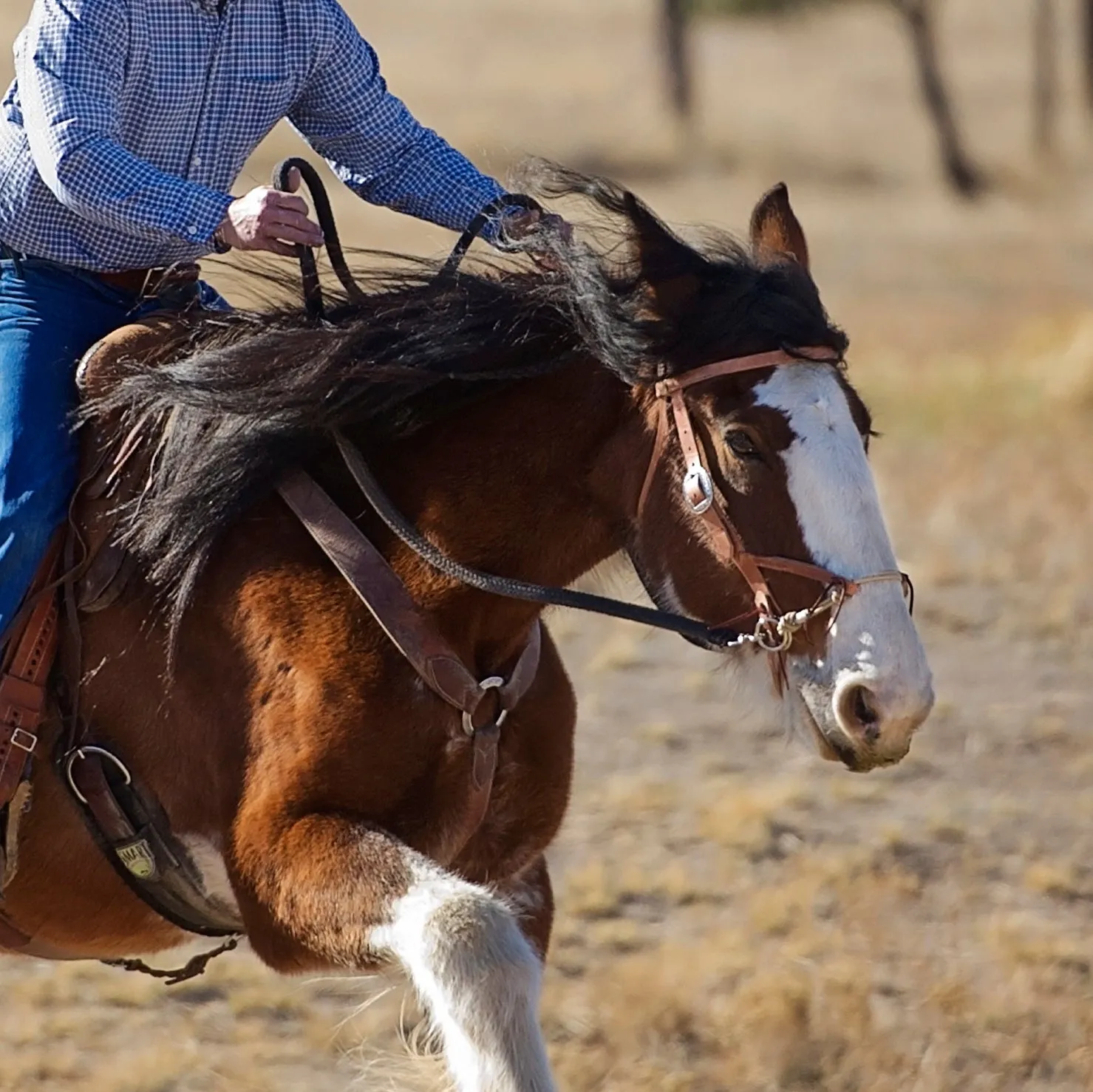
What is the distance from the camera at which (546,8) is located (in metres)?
57.6

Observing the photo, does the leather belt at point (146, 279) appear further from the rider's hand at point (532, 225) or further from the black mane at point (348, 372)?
the rider's hand at point (532, 225)

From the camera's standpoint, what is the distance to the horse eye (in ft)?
10.4

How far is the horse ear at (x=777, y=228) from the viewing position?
361 cm

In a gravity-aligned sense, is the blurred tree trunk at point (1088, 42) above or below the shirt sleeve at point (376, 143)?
below

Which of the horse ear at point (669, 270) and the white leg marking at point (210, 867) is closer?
the horse ear at point (669, 270)

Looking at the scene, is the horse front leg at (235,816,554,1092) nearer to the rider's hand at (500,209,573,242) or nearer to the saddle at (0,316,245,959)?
the saddle at (0,316,245,959)

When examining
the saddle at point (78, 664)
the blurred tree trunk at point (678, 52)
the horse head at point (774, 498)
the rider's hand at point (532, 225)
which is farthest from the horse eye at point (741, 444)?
the blurred tree trunk at point (678, 52)

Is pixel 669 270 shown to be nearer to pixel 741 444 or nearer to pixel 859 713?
pixel 741 444

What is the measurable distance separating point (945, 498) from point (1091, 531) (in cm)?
93

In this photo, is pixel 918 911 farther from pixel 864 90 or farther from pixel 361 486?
pixel 864 90

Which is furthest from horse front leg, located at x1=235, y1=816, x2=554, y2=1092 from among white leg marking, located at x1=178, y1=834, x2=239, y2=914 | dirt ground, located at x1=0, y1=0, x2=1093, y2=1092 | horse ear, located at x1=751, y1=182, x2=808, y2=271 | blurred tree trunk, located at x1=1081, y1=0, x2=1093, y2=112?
blurred tree trunk, located at x1=1081, y1=0, x2=1093, y2=112

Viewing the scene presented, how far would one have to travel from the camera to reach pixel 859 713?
10.1ft

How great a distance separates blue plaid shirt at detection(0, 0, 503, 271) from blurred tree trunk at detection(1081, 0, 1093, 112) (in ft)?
121

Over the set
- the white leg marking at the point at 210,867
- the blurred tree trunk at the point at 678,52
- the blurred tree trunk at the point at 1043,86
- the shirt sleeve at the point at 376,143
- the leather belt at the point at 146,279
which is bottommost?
the blurred tree trunk at the point at 678,52
